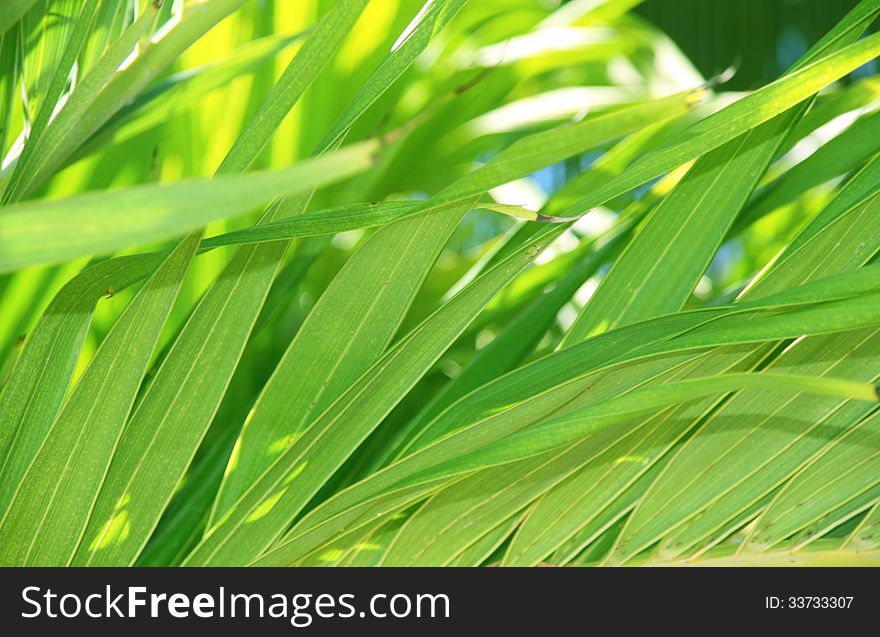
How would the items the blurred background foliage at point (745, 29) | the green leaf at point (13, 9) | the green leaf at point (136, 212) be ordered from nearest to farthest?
the green leaf at point (136, 212)
the green leaf at point (13, 9)
the blurred background foliage at point (745, 29)

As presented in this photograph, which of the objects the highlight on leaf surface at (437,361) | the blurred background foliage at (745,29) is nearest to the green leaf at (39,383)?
the highlight on leaf surface at (437,361)

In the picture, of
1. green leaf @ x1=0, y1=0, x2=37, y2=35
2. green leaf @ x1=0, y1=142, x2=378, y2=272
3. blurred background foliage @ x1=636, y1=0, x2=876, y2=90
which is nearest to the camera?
green leaf @ x1=0, y1=142, x2=378, y2=272

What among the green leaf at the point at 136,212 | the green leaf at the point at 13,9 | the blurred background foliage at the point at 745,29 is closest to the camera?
the green leaf at the point at 136,212

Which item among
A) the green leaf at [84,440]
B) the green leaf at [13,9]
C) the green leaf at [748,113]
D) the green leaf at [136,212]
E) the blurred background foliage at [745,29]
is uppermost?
the blurred background foliage at [745,29]

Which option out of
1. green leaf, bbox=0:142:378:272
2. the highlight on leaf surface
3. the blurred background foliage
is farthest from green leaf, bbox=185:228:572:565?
the blurred background foliage

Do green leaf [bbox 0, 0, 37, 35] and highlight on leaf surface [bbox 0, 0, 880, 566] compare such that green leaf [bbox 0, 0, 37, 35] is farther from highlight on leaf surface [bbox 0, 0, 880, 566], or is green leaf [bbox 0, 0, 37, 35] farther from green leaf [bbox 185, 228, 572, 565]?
green leaf [bbox 185, 228, 572, 565]

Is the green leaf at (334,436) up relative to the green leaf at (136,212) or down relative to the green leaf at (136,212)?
up

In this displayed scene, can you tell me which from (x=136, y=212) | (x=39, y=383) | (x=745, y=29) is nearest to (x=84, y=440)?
(x=39, y=383)

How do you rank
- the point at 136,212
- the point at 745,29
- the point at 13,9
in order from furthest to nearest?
1. the point at 745,29
2. the point at 13,9
3. the point at 136,212

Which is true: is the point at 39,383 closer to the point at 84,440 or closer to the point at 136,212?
the point at 84,440

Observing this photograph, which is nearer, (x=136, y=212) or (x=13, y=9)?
(x=136, y=212)

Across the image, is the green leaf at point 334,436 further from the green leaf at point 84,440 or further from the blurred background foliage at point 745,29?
the blurred background foliage at point 745,29
